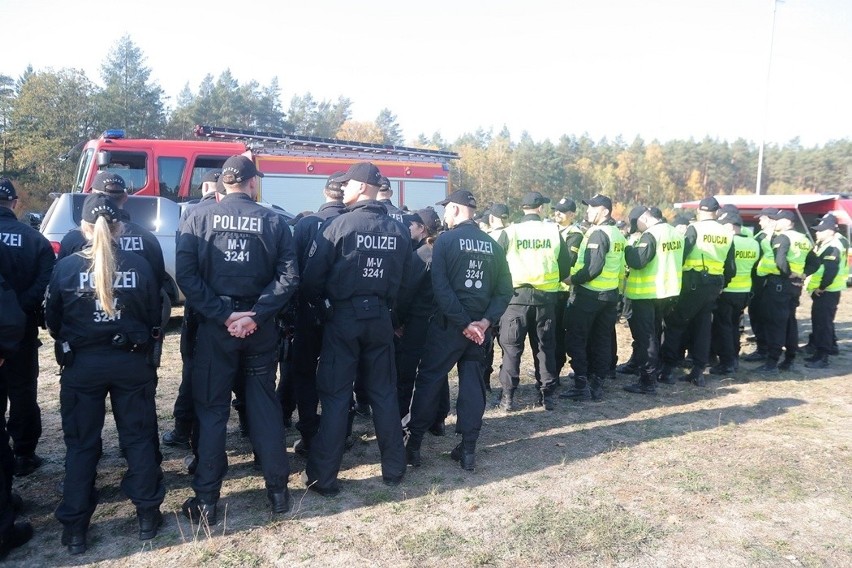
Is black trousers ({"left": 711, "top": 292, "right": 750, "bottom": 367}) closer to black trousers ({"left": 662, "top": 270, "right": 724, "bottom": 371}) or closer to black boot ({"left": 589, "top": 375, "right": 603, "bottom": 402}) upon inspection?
black trousers ({"left": 662, "top": 270, "right": 724, "bottom": 371})

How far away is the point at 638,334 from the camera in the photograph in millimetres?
6738

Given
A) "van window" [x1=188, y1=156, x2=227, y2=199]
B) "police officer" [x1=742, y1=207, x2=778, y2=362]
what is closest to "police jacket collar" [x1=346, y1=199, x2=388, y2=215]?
"police officer" [x1=742, y1=207, x2=778, y2=362]

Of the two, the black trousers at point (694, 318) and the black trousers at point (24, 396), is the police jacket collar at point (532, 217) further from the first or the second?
the black trousers at point (24, 396)

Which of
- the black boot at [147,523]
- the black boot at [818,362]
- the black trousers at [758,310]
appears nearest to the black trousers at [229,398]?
the black boot at [147,523]

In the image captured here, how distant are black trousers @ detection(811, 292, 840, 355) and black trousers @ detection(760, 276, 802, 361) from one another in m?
0.41

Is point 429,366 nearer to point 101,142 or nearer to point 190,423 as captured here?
point 190,423

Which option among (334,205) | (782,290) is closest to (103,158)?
(334,205)

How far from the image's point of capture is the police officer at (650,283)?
6578 millimetres

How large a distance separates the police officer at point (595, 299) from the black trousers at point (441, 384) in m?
2.12

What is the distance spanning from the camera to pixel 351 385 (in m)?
4.03

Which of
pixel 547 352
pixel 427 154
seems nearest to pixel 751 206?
pixel 427 154

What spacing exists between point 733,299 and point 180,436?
21.8 ft

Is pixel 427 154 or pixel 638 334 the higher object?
pixel 427 154

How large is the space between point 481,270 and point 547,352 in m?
1.76
